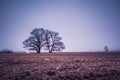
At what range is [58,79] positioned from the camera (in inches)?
299

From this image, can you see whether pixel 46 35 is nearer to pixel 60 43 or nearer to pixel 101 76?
pixel 60 43

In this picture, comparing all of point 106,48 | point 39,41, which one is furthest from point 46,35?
point 106,48

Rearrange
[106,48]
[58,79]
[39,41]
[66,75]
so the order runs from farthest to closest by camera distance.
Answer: [106,48], [39,41], [66,75], [58,79]

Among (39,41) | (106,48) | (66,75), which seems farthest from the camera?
(106,48)

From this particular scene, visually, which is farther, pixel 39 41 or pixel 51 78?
pixel 39 41

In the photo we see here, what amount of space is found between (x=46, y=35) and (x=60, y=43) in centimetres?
643

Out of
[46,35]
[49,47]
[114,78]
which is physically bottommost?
[114,78]

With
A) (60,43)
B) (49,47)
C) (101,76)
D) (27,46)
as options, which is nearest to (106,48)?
(60,43)

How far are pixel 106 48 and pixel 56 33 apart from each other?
2584cm

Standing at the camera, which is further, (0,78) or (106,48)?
(106,48)

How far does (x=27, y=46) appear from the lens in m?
58.3

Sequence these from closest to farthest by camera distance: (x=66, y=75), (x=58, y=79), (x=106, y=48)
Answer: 1. (x=58, y=79)
2. (x=66, y=75)
3. (x=106, y=48)

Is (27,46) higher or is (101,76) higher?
(27,46)

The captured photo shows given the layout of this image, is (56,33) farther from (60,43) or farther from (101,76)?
(101,76)
